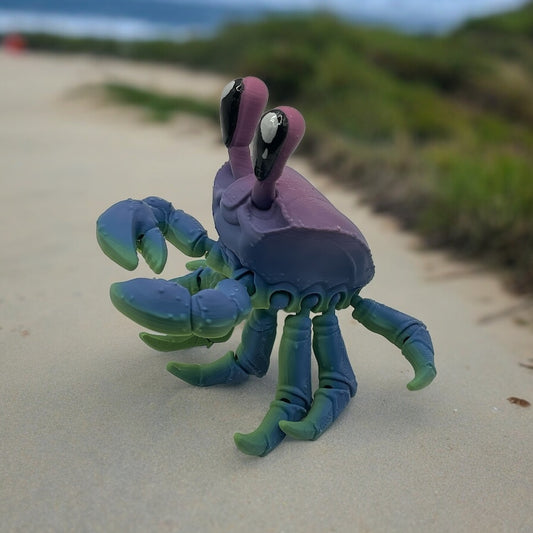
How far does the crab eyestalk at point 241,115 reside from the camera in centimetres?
173

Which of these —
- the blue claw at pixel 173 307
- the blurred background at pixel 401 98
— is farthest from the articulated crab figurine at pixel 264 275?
the blurred background at pixel 401 98

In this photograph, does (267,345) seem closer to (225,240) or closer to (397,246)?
(225,240)

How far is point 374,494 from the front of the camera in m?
1.63

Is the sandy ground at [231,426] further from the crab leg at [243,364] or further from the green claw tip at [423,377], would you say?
the green claw tip at [423,377]

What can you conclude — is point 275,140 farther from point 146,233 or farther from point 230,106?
point 146,233

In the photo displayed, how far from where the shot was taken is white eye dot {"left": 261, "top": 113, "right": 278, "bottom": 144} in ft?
5.08

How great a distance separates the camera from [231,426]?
1.81 meters

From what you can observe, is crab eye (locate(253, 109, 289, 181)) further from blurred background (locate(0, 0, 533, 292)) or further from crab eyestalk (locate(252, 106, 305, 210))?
blurred background (locate(0, 0, 533, 292))

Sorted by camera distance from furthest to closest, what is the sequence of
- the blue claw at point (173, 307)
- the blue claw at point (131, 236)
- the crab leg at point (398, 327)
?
the crab leg at point (398, 327) → the blue claw at point (131, 236) → the blue claw at point (173, 307)

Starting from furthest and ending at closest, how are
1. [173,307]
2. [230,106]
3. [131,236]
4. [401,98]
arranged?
[401,98] < [230,106] < [131,236] < [173,307]

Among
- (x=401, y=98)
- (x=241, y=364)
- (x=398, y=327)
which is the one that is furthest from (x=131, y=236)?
Answer: (x=401, y=98)

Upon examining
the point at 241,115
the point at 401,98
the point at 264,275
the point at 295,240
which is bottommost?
the point at 401,98

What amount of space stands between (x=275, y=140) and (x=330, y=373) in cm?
65

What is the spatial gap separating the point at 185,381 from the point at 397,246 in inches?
76.0
